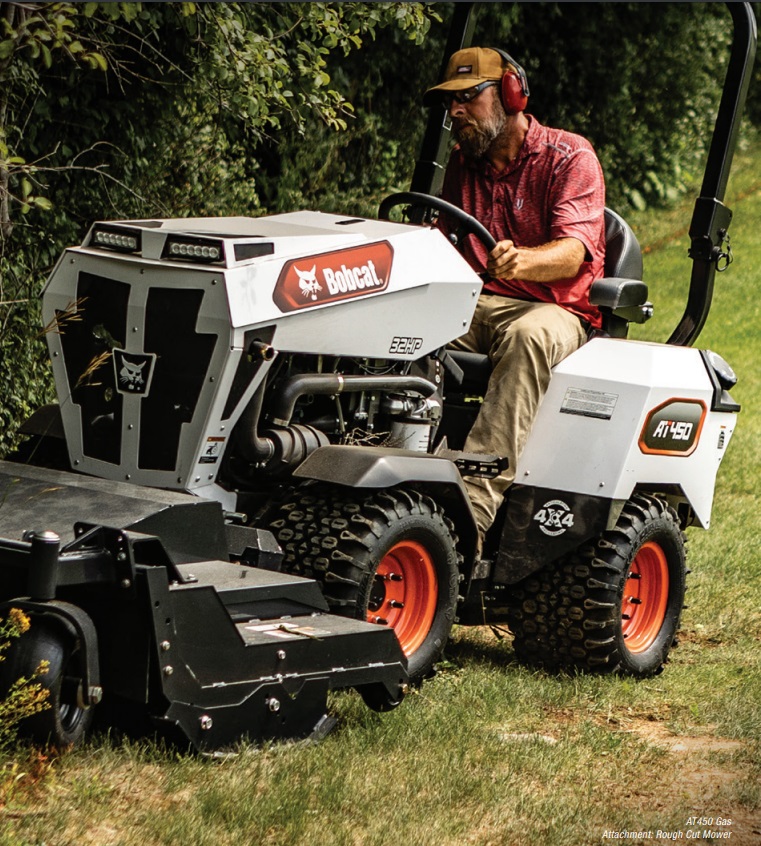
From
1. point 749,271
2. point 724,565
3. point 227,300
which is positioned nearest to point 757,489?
point 724,565

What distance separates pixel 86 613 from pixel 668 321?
41.6 ft

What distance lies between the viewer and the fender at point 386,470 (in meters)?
4.19

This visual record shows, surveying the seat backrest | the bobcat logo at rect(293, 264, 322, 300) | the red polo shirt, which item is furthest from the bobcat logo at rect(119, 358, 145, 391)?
the seat backrest

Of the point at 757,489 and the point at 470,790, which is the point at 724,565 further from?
the point at 470,790

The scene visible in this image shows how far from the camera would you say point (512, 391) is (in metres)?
4.91

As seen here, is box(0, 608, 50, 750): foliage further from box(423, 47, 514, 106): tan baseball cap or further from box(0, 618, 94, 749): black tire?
box(423, 47, 514, 106): tan baseball cap

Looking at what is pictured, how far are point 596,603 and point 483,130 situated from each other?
5.81ft

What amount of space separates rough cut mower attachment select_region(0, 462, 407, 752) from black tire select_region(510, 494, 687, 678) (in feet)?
3.70

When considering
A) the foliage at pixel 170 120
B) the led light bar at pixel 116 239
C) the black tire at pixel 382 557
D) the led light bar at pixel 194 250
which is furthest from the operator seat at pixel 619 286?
the foliage at pixel 170 120

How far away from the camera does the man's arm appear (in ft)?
15.9

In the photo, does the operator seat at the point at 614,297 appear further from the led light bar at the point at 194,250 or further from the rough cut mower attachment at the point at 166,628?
→ the rough cut mower attachment at the point at 166,628

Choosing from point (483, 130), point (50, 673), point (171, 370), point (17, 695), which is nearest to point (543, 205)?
point (483, 130)

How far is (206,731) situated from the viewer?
137 inches

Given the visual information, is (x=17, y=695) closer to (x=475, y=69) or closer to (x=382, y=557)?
(x=382, y=557)
